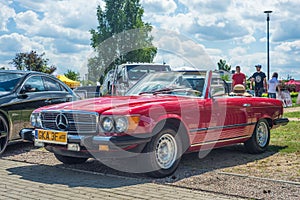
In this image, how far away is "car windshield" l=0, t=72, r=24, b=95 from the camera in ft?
29.3

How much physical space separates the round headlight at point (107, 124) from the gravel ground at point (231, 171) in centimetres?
90

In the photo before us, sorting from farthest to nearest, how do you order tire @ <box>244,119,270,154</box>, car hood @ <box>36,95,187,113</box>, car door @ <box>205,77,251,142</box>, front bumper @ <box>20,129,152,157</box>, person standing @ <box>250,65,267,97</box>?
1. person standing @ <box>250,65,267,97</box>
2. tire @ <box>244,119,270,154</box>
3. car door @ <box>205,77,251,142</box>
4. car hood @ <box>36,95,187,113</box>
5. front bumper @ <box>20,129,152,157</box>

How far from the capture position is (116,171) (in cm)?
689

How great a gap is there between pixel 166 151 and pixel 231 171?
1131 mm

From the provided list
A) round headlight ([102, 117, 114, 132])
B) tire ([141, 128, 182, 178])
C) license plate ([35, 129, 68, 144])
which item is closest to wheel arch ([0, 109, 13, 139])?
license plate ([35, 129, 68, 144])

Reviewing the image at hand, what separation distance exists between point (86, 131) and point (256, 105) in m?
3.64

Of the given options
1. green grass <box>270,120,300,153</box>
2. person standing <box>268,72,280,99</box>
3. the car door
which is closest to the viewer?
the car door

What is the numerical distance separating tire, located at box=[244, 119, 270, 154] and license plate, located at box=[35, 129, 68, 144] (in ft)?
12.1

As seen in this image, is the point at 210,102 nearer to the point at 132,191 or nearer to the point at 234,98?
the point at 234,98

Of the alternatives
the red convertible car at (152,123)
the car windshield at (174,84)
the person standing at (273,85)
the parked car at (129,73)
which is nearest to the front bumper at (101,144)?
the red convertible car at (152,123)

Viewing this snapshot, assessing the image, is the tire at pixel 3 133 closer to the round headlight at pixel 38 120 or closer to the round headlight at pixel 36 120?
the round headlight at pixel 36 120

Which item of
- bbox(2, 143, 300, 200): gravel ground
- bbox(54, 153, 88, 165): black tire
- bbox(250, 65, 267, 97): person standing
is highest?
bbox(250, 65, 267, 97): person standing

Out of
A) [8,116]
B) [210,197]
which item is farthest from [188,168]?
[8,116]

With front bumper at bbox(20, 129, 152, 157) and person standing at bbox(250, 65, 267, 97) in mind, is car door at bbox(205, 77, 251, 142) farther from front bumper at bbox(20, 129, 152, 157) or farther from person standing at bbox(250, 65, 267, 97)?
person standing at bbox(250, 65, 267, 97)
